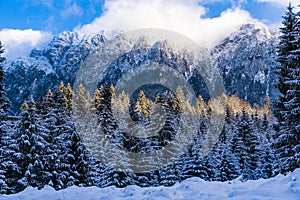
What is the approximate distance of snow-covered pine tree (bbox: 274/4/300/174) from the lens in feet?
61.7

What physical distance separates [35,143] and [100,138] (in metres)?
6.72

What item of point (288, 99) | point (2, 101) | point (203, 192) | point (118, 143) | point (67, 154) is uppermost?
point (2, 101)

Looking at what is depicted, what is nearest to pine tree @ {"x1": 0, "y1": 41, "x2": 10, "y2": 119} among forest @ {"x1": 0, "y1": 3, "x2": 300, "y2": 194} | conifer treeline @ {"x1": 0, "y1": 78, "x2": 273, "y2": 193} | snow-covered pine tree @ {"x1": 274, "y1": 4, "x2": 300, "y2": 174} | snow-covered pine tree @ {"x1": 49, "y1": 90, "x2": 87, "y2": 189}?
forest @ {"x1": 0, "y1": 3, "x2": 300, "y2": 194}

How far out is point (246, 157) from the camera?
36.9 meters

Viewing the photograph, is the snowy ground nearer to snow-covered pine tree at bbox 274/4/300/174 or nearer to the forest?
snow-covered pine tree at bbox 274/4/300/174

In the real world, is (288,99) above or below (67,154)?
above

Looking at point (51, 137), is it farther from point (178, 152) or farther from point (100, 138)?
point (178, 152)

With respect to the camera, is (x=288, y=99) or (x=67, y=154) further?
(x=67, y=154)

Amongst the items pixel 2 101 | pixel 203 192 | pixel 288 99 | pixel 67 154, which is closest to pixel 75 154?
pixel 67 154

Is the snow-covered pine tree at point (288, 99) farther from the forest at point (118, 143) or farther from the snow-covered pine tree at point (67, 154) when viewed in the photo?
the snow-covered pine tree at point (67, 154)

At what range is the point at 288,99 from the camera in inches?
787

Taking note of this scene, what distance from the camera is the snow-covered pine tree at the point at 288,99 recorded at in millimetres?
18812

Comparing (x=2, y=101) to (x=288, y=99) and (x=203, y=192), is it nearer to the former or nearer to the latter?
(x=203, y=192)

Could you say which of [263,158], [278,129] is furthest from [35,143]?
[263,158]
